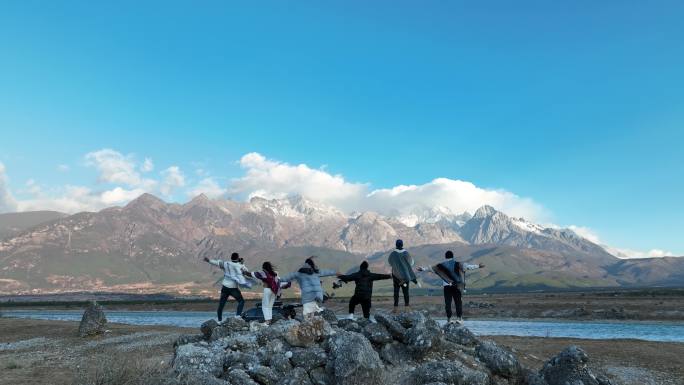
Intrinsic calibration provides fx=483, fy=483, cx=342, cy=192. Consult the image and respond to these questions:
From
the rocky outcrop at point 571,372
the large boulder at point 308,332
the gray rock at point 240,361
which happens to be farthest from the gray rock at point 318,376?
the rocky outcrop at point 571,372

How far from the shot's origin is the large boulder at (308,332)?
15.9 meters

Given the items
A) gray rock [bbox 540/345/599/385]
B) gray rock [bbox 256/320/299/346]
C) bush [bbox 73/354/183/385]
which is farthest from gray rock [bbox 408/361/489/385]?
bush [bbox 73/354/183/385]

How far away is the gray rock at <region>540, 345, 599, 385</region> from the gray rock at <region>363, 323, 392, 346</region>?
17.6 ft

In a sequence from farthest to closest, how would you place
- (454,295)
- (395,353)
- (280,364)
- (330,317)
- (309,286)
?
1. (454,295)
2. (309,286)
3. (330,317)
4. (395,353)
5. (280,364)

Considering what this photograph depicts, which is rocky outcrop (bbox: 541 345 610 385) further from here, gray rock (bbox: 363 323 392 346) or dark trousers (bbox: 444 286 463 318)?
dark trousers (bbox: 444 286 463 318)

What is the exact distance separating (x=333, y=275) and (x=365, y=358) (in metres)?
8.39

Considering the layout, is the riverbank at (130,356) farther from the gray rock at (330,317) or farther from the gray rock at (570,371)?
the gray rock at (330,317)

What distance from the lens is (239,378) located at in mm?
13664

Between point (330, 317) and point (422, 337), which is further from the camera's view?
point (330, 317)

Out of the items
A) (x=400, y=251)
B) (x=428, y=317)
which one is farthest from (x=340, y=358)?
(x=400, y=251)

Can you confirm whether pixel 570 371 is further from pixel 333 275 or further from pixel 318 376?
pixel 333 275

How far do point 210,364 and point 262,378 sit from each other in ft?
5.58

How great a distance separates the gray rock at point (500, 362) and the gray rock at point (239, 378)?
8.01 metres

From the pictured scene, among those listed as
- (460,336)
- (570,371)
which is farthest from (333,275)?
(570,371)
